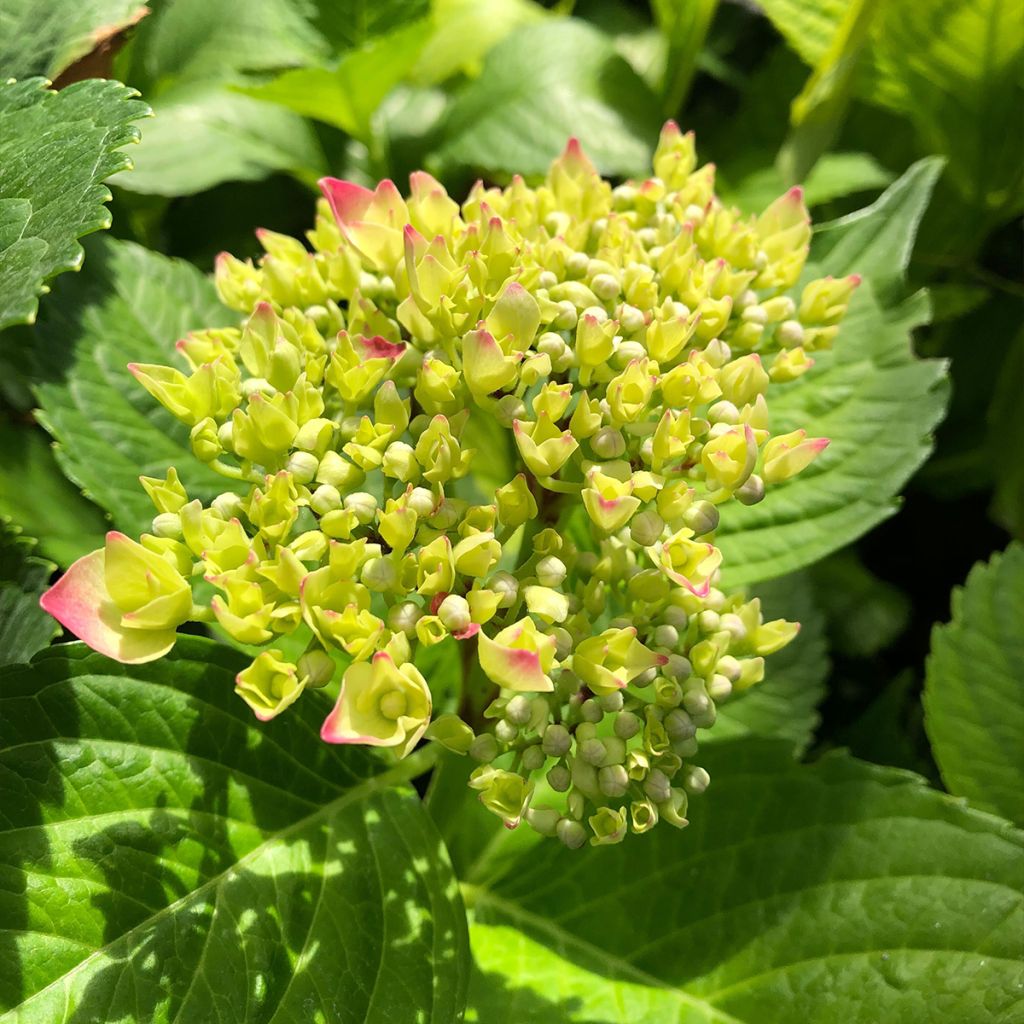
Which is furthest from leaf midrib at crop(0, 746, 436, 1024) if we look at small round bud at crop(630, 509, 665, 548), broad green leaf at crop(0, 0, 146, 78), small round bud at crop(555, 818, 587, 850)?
broad green leaf at crop(0, 0, 146, 78)

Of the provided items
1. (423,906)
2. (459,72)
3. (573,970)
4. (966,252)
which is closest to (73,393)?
(423,906)

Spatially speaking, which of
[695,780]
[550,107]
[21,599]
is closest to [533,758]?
[695,780]

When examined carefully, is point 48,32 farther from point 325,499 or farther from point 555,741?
point 555,741

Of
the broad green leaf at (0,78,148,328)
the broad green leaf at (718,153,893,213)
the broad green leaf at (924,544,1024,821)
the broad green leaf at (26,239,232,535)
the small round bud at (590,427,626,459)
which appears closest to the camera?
the broad green leaf at (0,78,148,328)

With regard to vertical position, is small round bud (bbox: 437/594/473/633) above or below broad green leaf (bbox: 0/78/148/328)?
below

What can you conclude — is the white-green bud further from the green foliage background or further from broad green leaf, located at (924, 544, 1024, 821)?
broad green leaf, located at (924, 544, 1024, 821)

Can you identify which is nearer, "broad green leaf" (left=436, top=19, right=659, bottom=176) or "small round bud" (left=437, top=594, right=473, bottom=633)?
"small round bud" (left=437, top=594, right=473, bottom=633)

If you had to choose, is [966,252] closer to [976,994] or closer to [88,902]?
[976,994]
